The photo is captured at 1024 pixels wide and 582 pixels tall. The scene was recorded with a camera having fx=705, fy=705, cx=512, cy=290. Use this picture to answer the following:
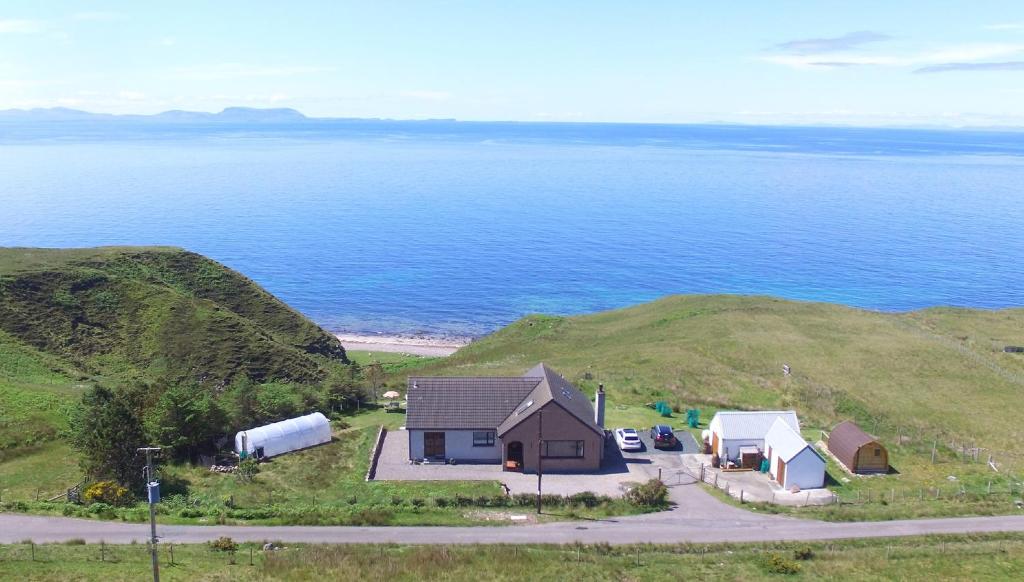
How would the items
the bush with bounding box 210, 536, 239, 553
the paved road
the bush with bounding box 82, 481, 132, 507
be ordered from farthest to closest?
the bush with bounding box 82, 481, 132, 507
the paved road
the bush with bounding box 210, 536, 239, 553

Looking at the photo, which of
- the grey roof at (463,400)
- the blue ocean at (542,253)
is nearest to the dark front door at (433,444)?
the grey roof at (463,400)

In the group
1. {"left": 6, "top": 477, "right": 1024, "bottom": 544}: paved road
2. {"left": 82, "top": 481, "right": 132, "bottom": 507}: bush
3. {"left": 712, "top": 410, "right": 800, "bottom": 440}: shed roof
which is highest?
{"left": 712, "top": 410, "right": 800, "bottom": 440}: shed roof

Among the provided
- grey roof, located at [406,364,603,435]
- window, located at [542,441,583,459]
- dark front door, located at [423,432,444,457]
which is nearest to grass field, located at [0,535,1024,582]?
window, located at [542,441,583,459]

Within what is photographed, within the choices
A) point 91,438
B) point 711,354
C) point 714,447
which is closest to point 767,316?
point 711,354

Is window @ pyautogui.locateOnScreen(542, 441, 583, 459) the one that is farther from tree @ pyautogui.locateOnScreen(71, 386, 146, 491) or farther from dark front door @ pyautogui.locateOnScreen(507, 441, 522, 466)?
tree @ pyautogui.locateOnScreen(71, 386, 146, 491)

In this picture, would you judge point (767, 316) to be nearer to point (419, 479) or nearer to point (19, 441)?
point (419, 479)

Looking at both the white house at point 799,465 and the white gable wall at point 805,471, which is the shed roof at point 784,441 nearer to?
the white house at point 799,465
